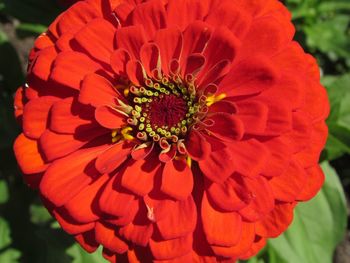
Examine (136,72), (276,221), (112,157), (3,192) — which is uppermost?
(136,72)

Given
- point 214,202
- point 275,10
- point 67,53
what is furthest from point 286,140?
point 67,53

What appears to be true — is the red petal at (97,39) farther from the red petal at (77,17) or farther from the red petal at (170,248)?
the red petal at (170,248)

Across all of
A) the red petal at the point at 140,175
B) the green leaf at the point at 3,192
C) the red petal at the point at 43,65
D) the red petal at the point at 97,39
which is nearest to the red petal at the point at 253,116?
the red petal at the point at 140,175

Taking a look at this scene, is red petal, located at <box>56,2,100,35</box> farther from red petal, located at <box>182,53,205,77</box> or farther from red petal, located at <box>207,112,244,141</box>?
red petal, located at <box>207,112,244,141</box>

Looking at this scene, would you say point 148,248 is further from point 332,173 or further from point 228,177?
point 332,173

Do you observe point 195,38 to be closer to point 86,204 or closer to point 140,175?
point 140,175

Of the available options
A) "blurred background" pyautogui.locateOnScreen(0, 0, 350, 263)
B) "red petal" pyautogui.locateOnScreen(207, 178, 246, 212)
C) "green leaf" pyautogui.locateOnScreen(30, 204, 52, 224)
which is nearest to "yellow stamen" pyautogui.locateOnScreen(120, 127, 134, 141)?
"red petal" pyautogui.locateOnScreen(207, 178, 246, 212)

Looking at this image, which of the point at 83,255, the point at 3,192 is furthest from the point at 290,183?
the point at 3,192
